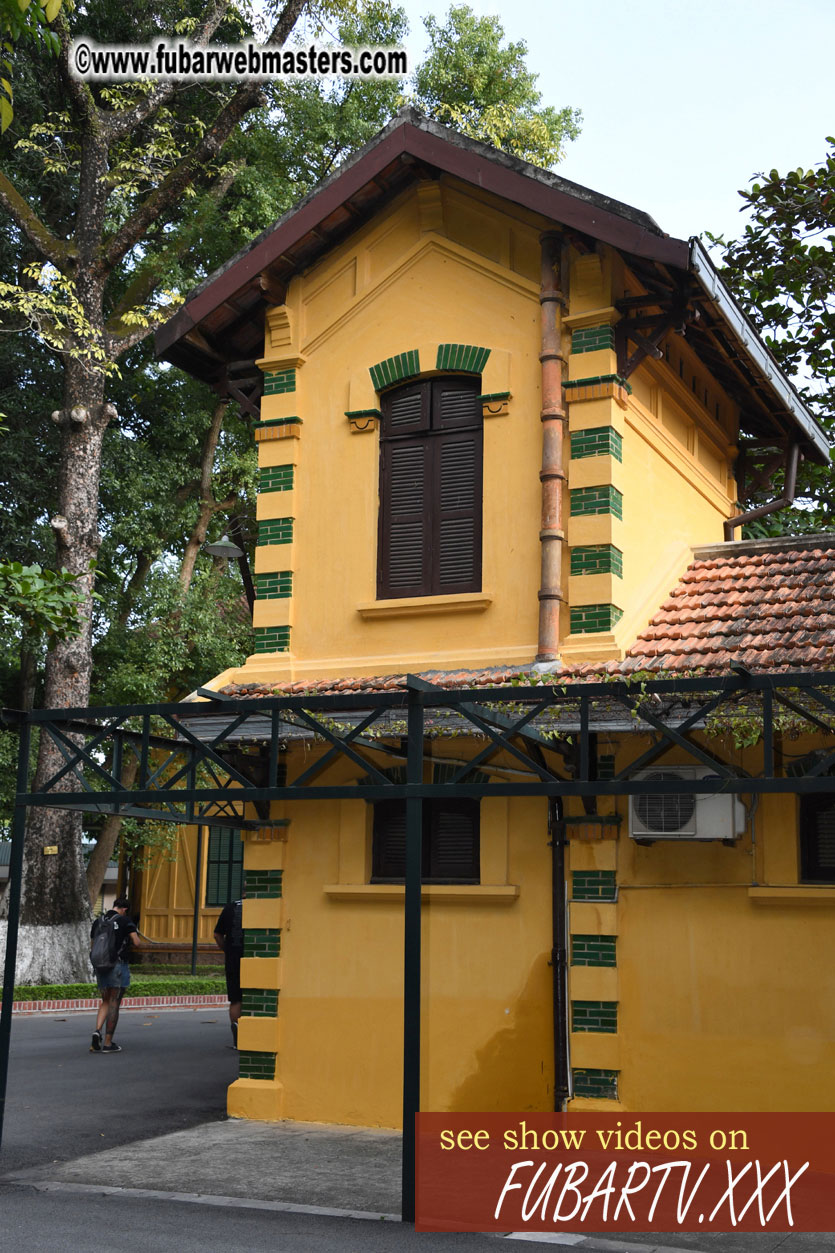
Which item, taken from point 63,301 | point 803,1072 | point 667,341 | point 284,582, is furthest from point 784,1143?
point 63,301

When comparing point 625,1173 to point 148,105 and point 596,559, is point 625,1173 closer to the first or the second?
point 596,559

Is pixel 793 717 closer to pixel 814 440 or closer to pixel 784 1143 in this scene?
pixel 784 1143

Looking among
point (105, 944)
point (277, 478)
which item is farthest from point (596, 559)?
point (105, 944)

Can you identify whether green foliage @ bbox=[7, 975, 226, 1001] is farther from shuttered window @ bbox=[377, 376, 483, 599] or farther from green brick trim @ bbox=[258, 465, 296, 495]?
shuttered window @ bbox=[377, 376, 483, 599]

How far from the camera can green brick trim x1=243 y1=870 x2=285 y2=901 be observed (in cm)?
1162

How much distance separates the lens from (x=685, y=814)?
977cm

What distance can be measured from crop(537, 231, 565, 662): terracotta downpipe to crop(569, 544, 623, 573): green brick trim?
0.15 meters

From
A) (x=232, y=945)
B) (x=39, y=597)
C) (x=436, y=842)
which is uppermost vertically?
(x=39, y=597)

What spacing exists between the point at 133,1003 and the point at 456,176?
58.6 feet

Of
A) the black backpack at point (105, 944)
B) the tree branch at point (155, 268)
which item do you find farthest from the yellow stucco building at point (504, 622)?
the tree branch at point (155, 268)

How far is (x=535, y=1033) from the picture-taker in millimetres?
10305

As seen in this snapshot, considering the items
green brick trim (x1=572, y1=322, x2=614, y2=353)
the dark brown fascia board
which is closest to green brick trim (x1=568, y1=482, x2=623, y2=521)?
green brick trim (x1=572, y1=322, x2=614, y2=353)

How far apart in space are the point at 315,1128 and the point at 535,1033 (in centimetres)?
217

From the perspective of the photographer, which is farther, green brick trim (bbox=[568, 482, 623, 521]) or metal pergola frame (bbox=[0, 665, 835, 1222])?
green brick trim (bbox=[568, 482, 623, 521])
